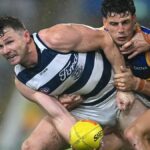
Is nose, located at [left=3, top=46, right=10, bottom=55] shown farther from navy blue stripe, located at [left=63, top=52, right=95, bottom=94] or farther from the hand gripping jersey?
the hand gripping jersey

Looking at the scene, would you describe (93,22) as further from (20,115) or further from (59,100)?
(59,100)

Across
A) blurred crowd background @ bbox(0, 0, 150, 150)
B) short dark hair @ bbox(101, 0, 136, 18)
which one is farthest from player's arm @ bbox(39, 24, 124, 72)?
blurred crowd background @ bbox(0, 0, 150, 150)

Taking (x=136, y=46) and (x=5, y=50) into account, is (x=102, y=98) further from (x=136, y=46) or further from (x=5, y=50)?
(x=5, y=50)

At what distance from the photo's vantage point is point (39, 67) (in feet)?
11.3

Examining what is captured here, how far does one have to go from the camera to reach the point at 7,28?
132 inches

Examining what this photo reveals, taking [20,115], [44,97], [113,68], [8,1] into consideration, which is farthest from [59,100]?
[8,1]

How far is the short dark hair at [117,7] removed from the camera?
11.4 ft

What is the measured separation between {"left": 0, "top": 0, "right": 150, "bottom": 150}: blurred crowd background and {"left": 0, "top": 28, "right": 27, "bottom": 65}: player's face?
5.09 feet

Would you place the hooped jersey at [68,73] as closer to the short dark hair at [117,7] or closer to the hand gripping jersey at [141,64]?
the hand gripping jersey at [141,64]

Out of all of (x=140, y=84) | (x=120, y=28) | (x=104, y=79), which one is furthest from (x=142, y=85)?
(x=120, y=28)

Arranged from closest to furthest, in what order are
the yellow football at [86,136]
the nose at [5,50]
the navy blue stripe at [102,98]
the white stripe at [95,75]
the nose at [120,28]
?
the yellow football at [86,136], the nose at [5,50], the nose at [120,28], the white stripe at [95,75], the navy blue stripe at [102,98]

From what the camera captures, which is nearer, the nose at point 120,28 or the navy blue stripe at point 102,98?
the nose at point 120,28

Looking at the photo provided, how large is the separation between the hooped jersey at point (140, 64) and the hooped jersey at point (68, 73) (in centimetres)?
12

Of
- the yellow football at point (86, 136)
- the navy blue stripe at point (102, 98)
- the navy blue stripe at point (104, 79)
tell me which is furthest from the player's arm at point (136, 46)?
the yellow football at point (86, 136)
